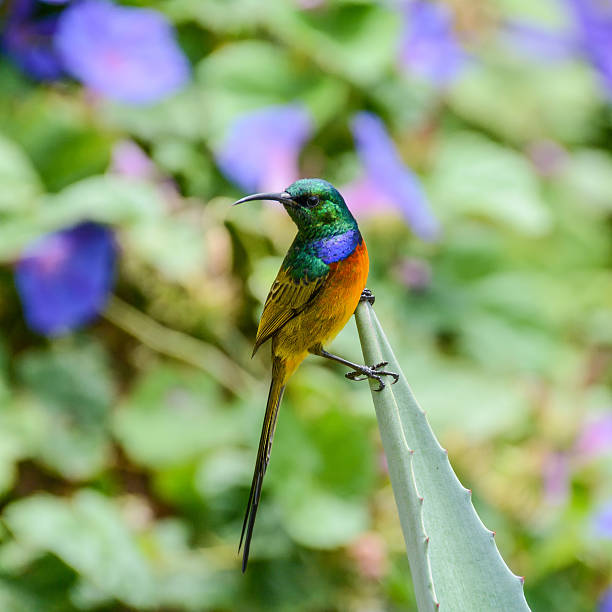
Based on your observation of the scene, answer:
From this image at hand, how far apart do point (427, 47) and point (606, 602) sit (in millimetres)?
996

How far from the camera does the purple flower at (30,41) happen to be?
1307 millimetres

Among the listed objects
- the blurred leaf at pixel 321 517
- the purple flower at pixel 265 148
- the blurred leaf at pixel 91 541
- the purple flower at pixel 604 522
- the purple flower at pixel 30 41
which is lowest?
the blurred leaf at pixel 91 541

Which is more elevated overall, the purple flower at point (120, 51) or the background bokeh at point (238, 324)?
the purple flower at point (120, 51)

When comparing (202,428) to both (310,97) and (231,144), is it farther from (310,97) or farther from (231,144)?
(310,97)

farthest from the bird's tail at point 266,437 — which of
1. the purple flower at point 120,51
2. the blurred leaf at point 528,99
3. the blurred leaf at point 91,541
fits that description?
the blurred leaf at point 528,99

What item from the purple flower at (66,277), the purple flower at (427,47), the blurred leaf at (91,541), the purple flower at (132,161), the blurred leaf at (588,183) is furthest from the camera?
the blurred leaf at (588,183)

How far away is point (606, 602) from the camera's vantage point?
1160 millimetres

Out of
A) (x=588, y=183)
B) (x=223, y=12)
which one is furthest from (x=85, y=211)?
(x=588, y=183)

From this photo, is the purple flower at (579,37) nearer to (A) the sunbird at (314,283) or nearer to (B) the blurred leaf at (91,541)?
(B) the blurred leaf at (91,541)

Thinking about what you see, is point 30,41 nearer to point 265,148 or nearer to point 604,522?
point 265,148

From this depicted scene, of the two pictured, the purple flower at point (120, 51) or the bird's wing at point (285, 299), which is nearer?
the bird's wing at point (285, 299)

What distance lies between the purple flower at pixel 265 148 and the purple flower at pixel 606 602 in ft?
2.46

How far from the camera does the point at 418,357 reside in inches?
55.0

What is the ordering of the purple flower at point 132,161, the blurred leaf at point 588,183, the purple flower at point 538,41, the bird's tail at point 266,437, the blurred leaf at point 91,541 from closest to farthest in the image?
the bird's tail at point 266,437 < the blurred leaf at point 91,541 < the purple flower at point 132,161 < the blurred leaf at point 588,183 < the purple flower at point 538,41
